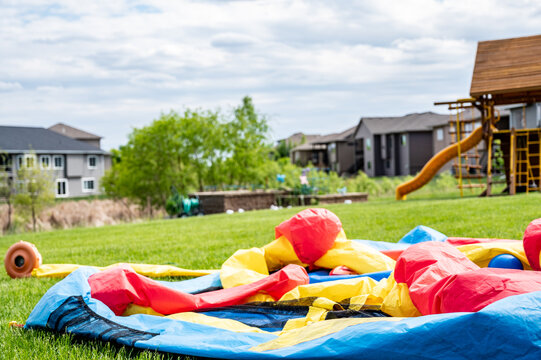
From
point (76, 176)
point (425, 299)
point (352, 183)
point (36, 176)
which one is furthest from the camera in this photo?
point (76, 176)

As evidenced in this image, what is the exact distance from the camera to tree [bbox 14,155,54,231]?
2927cm

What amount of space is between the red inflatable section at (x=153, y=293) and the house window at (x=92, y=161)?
178 ft

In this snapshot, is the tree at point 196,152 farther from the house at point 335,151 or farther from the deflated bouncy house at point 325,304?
the house at point 335,151

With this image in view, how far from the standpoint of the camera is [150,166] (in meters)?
32.0

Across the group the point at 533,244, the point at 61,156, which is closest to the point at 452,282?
the point at 533,244

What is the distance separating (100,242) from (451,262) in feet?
28.2

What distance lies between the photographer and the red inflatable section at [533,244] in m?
3.88

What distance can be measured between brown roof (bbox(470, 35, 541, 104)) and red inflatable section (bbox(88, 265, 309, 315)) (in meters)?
14.3

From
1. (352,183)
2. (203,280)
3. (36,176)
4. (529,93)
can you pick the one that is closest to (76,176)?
(36,176)

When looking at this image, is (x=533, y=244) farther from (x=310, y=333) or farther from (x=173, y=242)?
(x=173, y=242)

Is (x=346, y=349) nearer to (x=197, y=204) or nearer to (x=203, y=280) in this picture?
(x=203, y=280)

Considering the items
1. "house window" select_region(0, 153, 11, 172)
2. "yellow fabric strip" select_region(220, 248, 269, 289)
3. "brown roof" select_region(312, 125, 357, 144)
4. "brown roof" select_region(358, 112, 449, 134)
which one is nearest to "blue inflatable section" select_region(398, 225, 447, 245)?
"yellow fabric strip" select_region(220, 248, 269, 289)

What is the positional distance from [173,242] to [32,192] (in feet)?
73.4

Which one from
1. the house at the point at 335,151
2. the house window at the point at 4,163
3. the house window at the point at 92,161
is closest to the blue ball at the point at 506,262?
the house window at the point at 4,163
